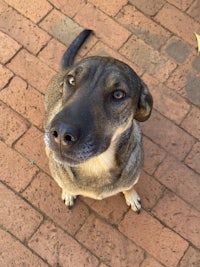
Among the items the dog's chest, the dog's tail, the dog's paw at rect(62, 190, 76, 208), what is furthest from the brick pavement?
the dog's chest

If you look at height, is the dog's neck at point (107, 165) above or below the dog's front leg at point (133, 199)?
above

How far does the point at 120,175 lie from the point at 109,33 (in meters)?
2.11

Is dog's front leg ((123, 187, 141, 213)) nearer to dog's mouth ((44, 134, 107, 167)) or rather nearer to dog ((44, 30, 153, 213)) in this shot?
dog ((44, 30, 153, 213))

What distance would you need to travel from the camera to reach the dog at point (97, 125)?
9.82ft

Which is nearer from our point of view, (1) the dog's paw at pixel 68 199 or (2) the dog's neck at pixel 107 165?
(2) the dog's neck at pixel 107 165

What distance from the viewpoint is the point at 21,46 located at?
5.14 m

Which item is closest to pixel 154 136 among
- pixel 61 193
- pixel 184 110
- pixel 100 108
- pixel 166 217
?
pixel 184 110

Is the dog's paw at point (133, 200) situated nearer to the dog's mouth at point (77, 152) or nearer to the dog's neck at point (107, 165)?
the dog's neck at point (107, 165)

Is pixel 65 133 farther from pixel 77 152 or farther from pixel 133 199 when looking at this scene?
pixel 133 199

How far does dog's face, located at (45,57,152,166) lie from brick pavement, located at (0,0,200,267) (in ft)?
4.26

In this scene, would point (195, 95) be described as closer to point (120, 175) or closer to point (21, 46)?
point (120, 175)

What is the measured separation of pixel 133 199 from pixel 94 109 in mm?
1614

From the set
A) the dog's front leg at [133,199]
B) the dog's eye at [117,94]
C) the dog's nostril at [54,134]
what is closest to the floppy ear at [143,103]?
the dog's eye at [117,94]

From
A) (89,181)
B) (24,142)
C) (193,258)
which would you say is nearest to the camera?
(89,181)
